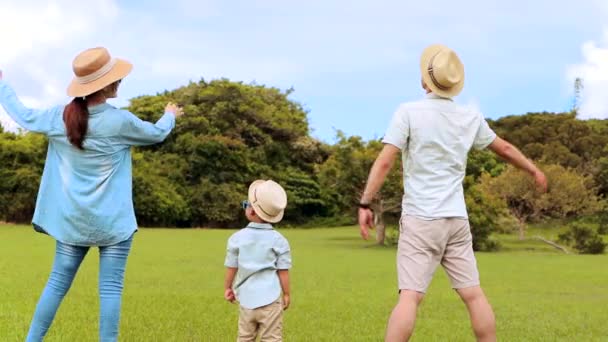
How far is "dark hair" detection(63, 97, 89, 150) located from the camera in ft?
11.9

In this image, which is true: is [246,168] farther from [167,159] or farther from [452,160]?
[452,160]

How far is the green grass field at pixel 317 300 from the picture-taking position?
5.69m

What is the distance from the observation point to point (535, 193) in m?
24.2

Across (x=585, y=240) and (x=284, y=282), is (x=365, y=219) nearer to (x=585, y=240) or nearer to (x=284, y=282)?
(x=284, y=282)

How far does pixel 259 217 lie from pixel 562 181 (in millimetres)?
22575

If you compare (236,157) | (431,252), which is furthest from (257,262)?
(236,157)

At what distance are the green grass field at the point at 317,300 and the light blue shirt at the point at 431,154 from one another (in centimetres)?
205

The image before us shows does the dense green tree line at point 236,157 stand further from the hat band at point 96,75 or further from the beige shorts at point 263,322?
the hat band at point 96,75

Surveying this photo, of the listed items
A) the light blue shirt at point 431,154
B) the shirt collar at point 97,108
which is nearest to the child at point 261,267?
the light blue shirt at point 431,154

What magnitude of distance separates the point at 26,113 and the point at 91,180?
0.59m

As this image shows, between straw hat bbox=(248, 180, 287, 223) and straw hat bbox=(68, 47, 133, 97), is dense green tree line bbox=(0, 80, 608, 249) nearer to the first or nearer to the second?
straw hat bbox=(248, 180, 287, 223)

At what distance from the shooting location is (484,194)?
22.4 metres

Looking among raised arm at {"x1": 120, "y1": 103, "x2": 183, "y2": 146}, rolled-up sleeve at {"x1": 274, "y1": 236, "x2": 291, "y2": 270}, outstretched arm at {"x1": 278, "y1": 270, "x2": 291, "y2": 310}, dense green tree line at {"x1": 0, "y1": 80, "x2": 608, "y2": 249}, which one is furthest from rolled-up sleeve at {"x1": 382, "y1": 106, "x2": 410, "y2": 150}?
dense green tree line at {"x1": 0, "y1": 80, "x2": 608, "y2": 249}

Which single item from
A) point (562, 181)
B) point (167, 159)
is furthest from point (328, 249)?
point (167, 159)
